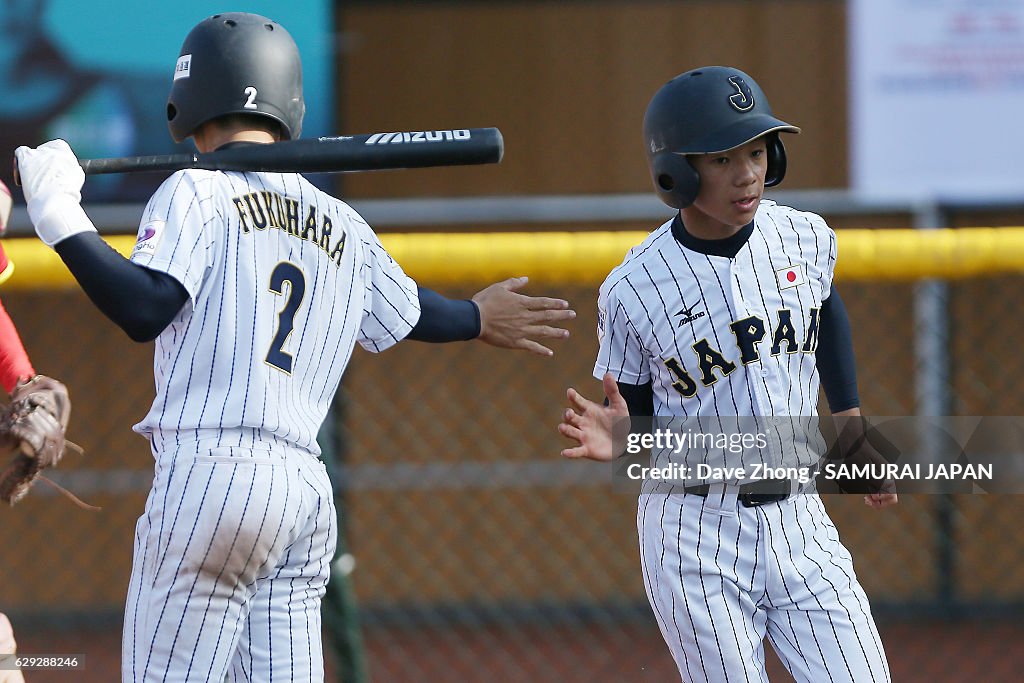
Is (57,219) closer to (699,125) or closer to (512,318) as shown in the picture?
(512,318)

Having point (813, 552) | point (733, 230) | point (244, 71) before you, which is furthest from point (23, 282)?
point (813, 552)

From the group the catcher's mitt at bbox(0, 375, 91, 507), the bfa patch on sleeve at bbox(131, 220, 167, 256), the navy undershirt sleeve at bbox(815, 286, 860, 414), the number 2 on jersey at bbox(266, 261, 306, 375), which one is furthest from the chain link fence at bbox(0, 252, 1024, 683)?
the bfa patch on sleeve at bbox(131, 220, 167, 256)

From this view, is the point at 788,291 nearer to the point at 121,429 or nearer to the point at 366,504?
the point at 366,504

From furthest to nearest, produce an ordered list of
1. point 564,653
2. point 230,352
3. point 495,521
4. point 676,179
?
point 495,521 → point 564,653 → point 676,179 → point 230,352

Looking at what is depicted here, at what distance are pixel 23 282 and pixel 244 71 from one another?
4.50 feet

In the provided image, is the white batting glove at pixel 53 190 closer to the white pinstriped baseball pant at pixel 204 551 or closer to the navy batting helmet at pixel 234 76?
the navy batting helmet at pixel 234 76

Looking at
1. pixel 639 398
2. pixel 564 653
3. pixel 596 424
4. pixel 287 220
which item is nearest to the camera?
pixel 287 220

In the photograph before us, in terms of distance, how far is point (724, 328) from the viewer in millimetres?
2723

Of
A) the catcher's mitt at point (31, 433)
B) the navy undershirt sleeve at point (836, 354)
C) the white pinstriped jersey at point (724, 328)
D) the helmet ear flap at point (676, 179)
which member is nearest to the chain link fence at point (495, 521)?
the navy undershirt sleeve at point (836, 354)

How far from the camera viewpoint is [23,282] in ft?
11.6

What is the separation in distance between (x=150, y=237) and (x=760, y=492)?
1.35 meters

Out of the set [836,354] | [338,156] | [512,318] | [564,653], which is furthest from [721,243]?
[564,653]

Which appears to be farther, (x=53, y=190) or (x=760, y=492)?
(x=760, y=492)

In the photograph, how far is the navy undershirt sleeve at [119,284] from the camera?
89.3 inches
